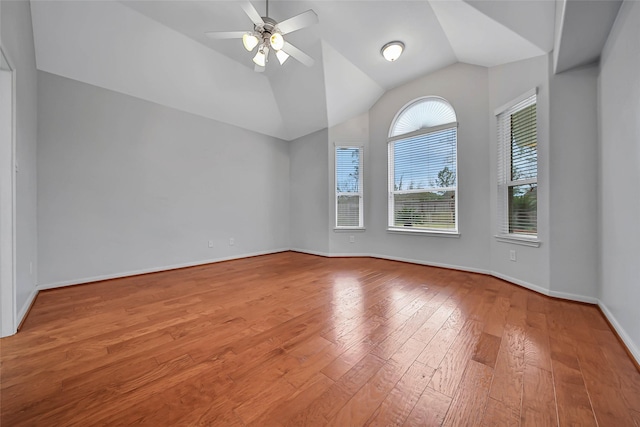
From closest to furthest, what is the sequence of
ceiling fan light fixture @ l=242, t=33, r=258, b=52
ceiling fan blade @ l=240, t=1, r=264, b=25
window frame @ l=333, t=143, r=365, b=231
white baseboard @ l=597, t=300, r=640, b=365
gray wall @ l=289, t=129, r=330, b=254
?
white baseboard @ l=597, t=300, r=640, b=365, ceiling fan blade @ l=240, t=1, r=264, b=25, ceiling fan light fixture @ l=242, t=33, r=258, b=52, window frame @ l=333, t=143, r=365, b=231, gray wall @ l=289, t=129, r=330, b=254

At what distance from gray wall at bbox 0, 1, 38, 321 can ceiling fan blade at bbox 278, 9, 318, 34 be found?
2.01 meters

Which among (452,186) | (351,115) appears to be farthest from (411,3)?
(452,186)

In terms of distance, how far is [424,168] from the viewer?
12.5 ft

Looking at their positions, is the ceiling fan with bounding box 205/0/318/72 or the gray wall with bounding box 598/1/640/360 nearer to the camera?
the gray wall with bounding box 598/1/640/360

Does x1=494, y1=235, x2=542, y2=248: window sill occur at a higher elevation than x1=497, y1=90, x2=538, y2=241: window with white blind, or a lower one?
lower

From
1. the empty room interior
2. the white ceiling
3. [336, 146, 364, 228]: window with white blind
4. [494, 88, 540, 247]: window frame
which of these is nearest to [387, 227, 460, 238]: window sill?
the empty room interior

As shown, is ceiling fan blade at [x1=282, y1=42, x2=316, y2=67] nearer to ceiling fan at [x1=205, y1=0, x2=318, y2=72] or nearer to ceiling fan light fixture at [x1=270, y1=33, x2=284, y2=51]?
ceiling fan at [x1=205, y1=0, x2=318, y2=72]

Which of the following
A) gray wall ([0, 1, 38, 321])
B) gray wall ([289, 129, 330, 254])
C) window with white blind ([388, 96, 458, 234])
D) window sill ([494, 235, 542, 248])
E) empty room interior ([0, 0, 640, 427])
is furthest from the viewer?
gray wall ([289, 129, 330, 254])

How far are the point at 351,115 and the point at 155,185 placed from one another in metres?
3.58

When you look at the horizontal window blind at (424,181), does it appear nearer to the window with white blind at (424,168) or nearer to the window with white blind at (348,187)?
the window with white blind at (424,168)

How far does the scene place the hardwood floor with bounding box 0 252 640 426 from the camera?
1033 mm

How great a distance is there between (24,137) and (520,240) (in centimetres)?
527

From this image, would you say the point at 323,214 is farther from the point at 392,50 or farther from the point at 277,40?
the point at 277,40

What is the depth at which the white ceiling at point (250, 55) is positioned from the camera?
2.45 meters
